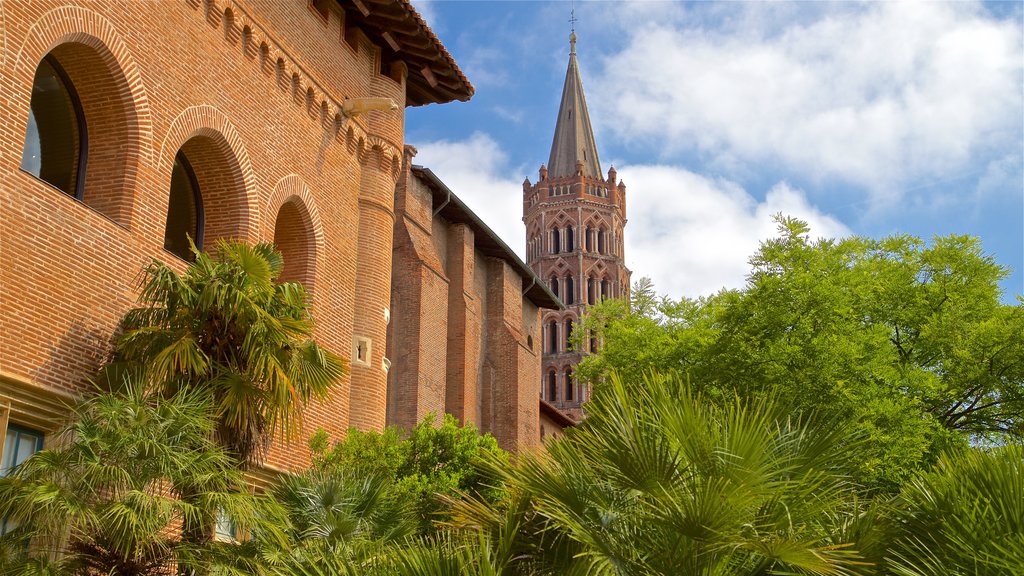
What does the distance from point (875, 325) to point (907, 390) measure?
1456mm

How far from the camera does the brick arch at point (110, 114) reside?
11.7 meters

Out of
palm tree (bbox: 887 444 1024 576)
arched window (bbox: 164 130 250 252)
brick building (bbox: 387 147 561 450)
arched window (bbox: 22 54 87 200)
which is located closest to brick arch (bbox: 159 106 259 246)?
arched window (bbox: 164 130 250 252)

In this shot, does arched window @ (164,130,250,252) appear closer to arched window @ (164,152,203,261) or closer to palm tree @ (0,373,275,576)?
arched window @ (164,152,203,261)

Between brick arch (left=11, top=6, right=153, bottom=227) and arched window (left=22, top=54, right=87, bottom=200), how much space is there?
0.31ft

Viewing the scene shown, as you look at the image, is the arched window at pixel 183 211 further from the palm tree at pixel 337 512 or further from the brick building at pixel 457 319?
the brick building at pixel 457 319

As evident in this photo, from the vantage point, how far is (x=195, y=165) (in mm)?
14055

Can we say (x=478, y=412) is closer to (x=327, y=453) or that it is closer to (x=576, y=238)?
(x=327, y=453)

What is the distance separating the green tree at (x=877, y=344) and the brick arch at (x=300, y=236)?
696 centimetres

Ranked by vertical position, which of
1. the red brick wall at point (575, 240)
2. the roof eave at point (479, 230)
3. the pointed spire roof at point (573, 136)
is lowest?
the roof eave at point (479, 230)

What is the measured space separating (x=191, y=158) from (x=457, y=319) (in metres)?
21.7

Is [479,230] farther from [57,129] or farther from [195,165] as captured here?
[57,129]

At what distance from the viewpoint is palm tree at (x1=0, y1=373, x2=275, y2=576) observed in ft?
26.8

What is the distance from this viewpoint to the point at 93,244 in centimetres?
1112

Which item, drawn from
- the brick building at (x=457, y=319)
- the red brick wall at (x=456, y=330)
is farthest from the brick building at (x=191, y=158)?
the red brick wall at (x=456, y=330)
